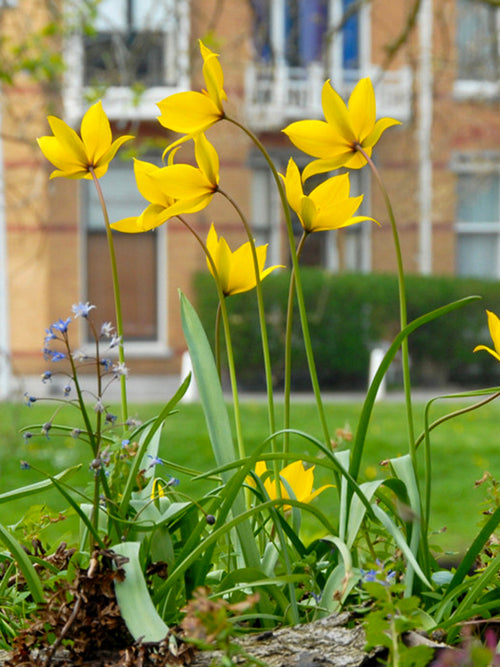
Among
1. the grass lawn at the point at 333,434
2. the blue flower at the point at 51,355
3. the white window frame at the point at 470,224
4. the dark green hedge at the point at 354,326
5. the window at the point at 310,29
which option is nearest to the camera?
the blue flower at the point at 51,355

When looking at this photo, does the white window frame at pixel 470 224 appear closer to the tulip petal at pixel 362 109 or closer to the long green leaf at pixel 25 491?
the tulip petal at pixel 362 109

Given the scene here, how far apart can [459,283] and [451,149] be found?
192 cm

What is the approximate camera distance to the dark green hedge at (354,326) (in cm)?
920

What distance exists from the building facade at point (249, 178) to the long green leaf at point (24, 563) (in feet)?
29.6

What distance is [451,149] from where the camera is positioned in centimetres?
1091

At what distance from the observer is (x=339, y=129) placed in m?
0.81

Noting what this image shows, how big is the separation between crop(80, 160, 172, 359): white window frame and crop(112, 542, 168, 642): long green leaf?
9.51 metres

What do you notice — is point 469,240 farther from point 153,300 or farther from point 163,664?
point 163,664

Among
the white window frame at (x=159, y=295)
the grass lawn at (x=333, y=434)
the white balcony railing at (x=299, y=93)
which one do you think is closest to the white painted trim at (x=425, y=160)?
the white balcony railing at (x=299, y=93)

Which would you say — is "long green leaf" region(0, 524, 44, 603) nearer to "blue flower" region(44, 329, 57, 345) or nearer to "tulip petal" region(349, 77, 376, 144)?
"blue flower" region(44, 329, 57, 345)

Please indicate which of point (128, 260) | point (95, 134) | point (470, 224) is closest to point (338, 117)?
point (95, 134)

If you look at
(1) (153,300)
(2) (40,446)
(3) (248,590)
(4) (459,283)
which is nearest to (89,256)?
(1) (153,300)

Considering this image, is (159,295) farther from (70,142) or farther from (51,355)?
(51,355)

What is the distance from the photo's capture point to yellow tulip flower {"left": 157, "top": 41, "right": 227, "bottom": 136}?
774 mm
